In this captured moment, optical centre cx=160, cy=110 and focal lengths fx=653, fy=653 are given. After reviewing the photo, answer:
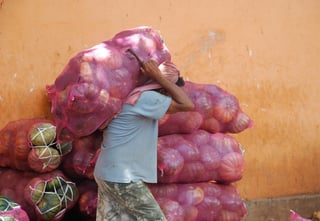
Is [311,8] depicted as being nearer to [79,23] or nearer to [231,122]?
[231,122]

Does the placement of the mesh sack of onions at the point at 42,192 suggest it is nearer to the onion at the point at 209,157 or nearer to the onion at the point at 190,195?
the onion at the point at 190,195

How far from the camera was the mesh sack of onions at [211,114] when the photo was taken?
529 cm

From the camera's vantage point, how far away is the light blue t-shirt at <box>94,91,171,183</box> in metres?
4.31

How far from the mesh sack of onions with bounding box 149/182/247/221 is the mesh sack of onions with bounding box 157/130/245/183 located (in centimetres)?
7

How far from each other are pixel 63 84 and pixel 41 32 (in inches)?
51.7

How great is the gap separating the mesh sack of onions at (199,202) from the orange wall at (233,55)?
131cm

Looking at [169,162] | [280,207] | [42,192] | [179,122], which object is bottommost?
[280,207]

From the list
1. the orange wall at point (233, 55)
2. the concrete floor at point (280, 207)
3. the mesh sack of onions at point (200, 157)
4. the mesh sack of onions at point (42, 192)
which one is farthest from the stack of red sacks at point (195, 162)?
the concrete floor at point (280, 207)

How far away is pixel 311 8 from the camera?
7113 mm

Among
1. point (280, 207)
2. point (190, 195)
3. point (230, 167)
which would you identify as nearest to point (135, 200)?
point (190, 195)

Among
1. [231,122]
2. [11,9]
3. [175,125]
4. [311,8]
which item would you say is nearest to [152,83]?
[175,125]

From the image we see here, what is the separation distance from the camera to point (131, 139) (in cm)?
435

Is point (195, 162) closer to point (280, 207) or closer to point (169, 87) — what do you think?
point (169, 87)

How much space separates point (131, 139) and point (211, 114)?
4.09ft
